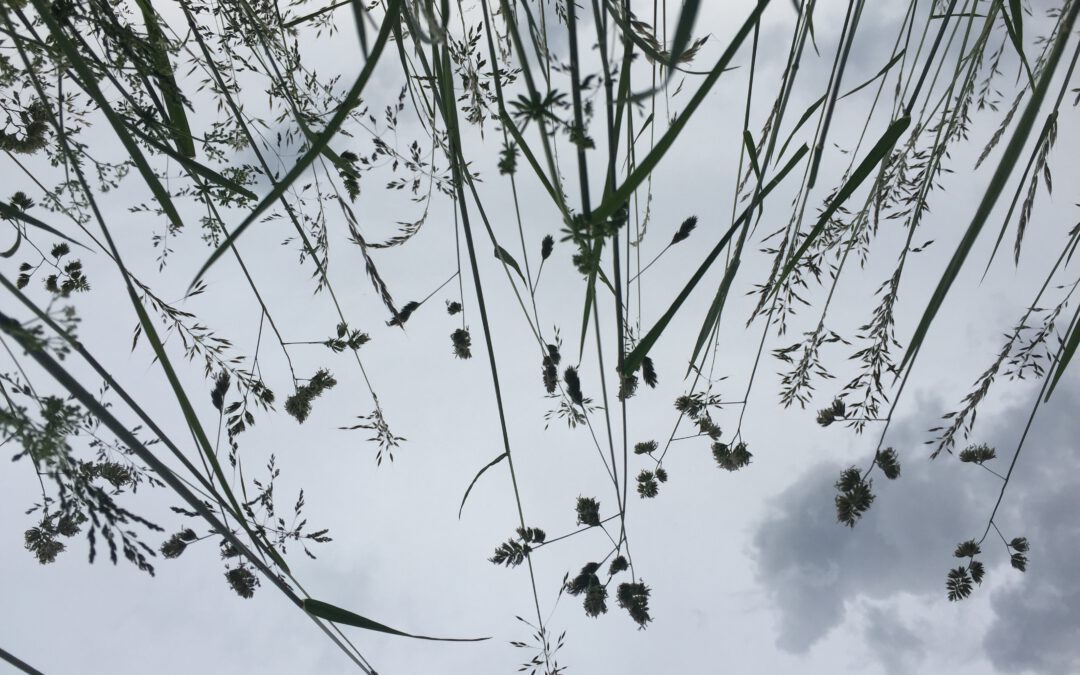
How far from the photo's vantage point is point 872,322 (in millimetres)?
1054

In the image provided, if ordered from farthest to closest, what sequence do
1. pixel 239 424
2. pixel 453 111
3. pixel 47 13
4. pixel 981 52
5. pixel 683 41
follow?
pixel 239 424 < pixel 981 52 < pixel 453 111 < pixel 47 13 < pixel 683 41

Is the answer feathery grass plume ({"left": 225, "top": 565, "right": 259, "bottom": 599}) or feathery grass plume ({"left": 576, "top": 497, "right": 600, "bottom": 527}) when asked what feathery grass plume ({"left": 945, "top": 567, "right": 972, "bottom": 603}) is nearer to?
feathery grass plume ({"left": 576, "top": 497, "right": 600, "bottom": 527})

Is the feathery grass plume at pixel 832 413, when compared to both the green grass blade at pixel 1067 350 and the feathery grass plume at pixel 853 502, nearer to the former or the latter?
the feathery grass plume at pixel 853 502

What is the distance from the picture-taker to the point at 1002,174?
0.41m

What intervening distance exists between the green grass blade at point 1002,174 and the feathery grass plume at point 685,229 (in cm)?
29

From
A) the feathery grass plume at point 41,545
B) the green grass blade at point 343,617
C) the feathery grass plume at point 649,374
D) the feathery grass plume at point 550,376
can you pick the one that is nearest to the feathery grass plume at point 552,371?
the feathery grass plume at point 550,376

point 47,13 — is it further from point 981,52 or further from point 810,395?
point 810,395

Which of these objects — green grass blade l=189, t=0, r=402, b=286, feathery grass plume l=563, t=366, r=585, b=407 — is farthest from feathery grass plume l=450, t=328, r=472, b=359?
green grass blade l=189, t=0, r=402, b=286

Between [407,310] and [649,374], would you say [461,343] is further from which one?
[649,374]

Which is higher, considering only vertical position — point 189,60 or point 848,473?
point 189,60

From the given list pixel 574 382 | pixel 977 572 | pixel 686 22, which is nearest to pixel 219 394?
pixel 574 382

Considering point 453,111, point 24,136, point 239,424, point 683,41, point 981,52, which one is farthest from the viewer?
point 24,136

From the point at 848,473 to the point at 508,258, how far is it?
Result: 2.47ft

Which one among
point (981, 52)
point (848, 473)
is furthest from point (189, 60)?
point (848, 473)
